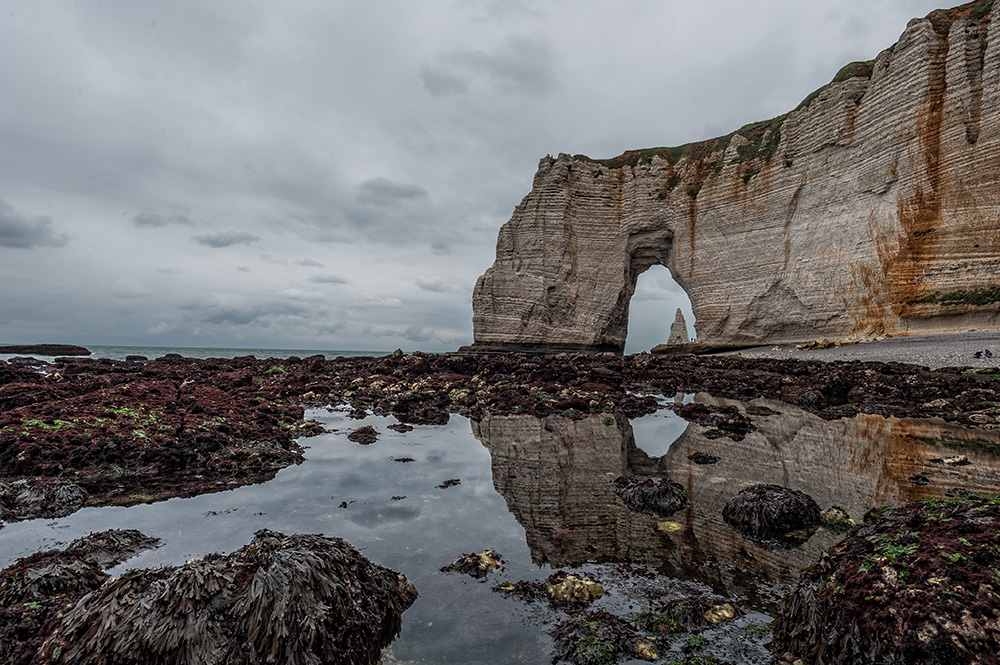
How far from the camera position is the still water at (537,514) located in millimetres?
3236

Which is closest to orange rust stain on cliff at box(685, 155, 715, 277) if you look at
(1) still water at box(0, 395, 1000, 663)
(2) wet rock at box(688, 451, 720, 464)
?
(1) still water at box(0, 395, 1000, 663)

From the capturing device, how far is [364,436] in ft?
29.7

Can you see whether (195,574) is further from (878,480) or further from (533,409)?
(533,409)

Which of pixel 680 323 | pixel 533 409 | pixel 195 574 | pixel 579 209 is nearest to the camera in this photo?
pixel 195 574

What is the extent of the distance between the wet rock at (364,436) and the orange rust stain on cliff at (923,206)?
91.5 feet

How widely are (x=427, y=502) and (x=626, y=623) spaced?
9.82 ft

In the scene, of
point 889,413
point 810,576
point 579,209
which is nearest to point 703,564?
point 810,576

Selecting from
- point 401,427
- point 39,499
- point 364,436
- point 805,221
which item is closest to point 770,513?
point 364,436

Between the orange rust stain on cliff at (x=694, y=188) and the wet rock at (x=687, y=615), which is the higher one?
the orange rust stain on cliff at (x=694, y=188)

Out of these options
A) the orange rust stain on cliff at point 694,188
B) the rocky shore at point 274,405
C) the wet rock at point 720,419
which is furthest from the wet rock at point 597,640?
the orange rust stain on cliff at point 694,188

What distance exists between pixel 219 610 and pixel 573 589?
2383 millimetres

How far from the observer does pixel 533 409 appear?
12281 millimetres

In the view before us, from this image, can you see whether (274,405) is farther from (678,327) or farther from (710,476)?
(678,327)

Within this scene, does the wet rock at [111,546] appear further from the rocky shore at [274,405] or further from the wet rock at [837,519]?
the wet rock at [837,519]
